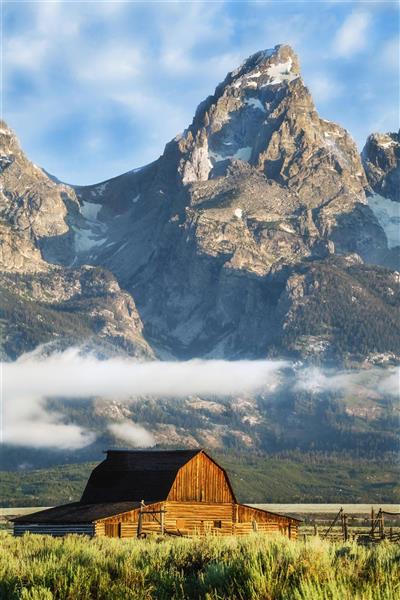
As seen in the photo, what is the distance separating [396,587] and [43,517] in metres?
53.8

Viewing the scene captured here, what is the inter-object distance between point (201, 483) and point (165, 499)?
447cm

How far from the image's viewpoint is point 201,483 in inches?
2847

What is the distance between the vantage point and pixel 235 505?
7388 centimetres

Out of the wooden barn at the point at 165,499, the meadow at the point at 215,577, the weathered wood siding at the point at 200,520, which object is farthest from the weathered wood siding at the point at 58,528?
the meadow at the point at 215,577

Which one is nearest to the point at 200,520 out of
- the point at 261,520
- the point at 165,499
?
the point at 165,499

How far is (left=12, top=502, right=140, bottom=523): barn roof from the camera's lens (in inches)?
2479

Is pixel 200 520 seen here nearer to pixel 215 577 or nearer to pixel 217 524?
pixel 217 524

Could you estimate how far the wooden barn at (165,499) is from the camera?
65.3 metres

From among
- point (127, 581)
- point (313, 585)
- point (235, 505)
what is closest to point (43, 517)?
point (235, 505)

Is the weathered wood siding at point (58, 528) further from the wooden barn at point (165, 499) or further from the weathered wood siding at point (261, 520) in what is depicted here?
the weathered wood siding at point (261, 520)

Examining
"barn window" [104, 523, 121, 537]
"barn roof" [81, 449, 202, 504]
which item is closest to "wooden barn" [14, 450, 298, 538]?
"barn roof" [81, 449, 202, 504]

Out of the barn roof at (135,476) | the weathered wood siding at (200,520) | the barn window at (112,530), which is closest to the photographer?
the barn window at (112,530)

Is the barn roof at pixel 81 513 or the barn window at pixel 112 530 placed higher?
the barn roof at pixel 81 513

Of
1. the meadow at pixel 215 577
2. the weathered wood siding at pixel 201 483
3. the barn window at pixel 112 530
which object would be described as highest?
the weathered wood siding at pixel 201 483
